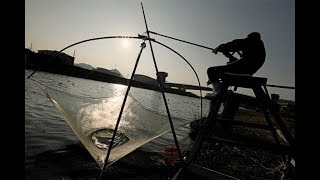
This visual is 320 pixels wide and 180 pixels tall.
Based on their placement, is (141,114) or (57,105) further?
(141,114)

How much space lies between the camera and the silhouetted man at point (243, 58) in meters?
5.72

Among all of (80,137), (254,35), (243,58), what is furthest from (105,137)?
(254,35)

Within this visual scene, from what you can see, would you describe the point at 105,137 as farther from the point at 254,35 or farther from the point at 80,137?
the point at 254,35

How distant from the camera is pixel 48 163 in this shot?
8180 mm

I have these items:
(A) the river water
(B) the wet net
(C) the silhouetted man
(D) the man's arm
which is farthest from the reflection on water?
(D) the man's arm

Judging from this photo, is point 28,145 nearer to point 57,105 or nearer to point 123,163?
point 57,105

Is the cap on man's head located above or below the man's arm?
above

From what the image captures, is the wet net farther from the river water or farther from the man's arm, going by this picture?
the man's arm

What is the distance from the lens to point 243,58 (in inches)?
226

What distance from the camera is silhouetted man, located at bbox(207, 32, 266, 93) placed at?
5.72m
